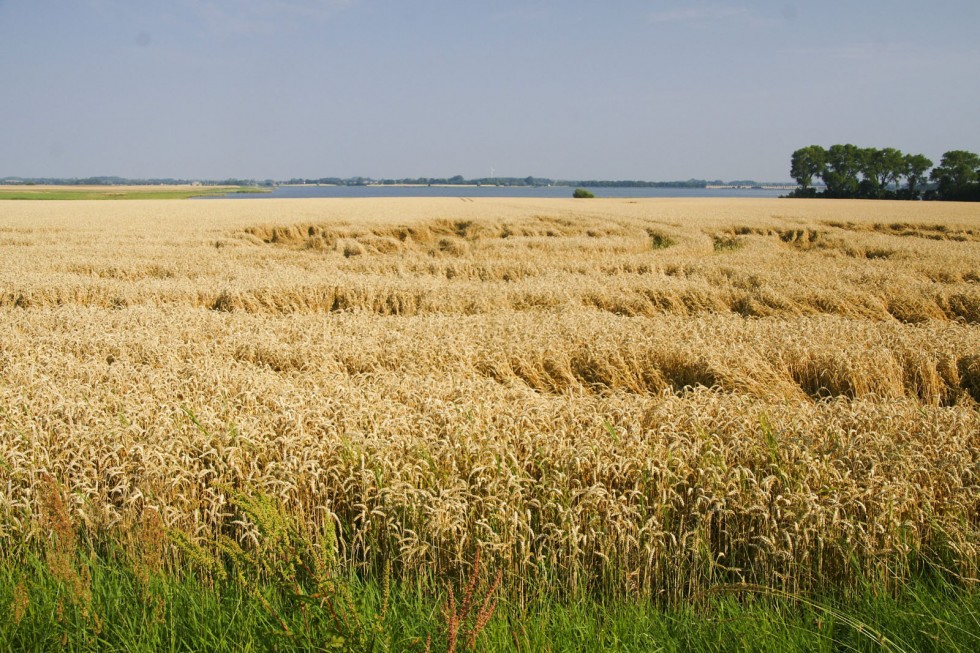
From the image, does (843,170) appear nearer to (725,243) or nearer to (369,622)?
(725,243)

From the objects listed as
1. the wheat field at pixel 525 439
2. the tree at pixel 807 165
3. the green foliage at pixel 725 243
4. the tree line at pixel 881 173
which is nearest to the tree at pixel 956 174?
the tree line at pixel 881 173

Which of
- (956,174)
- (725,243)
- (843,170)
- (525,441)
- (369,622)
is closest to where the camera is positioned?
(369,622)

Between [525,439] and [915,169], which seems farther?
[915,169]

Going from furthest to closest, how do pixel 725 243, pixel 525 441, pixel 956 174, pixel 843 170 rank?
pixel 843 170 < pixel 956 174 < pixel 725 243 < pixel 525 441

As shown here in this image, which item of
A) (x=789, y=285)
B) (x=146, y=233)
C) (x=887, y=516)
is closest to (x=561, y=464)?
(x=887, y=516)

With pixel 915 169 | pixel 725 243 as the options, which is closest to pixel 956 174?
pixel 915 169

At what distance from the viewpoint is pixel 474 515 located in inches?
174

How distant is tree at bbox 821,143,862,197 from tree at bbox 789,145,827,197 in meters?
1.61

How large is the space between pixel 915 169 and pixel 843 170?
10659mm

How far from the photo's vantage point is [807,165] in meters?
112

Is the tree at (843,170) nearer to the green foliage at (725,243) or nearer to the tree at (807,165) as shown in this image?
the tree at (807,165)

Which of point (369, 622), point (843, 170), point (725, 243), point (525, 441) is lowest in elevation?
point (369, 622)

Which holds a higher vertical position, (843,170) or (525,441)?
(843,170)

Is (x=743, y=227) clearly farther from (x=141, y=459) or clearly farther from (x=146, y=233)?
(x=141, y=459)
